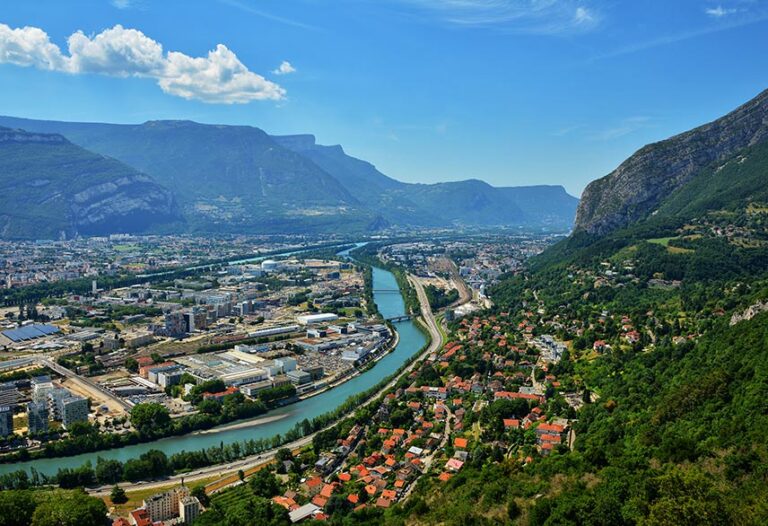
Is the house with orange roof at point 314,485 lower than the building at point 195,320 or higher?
lower

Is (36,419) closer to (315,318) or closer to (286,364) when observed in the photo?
(286,364)

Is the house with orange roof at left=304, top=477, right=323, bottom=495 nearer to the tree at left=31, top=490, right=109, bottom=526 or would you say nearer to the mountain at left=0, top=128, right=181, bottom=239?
the tree at left=31, top=490, right=109, bottom=526

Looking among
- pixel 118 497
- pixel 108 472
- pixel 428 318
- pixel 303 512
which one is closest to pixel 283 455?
pixel 303 512

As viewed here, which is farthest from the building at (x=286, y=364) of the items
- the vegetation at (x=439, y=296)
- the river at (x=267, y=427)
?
the vegetation at (x=439, y=296)

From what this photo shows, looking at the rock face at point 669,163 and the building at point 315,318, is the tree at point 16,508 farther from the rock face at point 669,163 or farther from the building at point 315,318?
the rock face at point 669,163

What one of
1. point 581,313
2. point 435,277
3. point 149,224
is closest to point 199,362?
point 581,313

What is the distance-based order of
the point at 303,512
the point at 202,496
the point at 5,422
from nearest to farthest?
1. the point at 303,512
2. the point at 202,496
3. the point at 5,422

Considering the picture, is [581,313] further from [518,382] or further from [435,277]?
[435,277]
